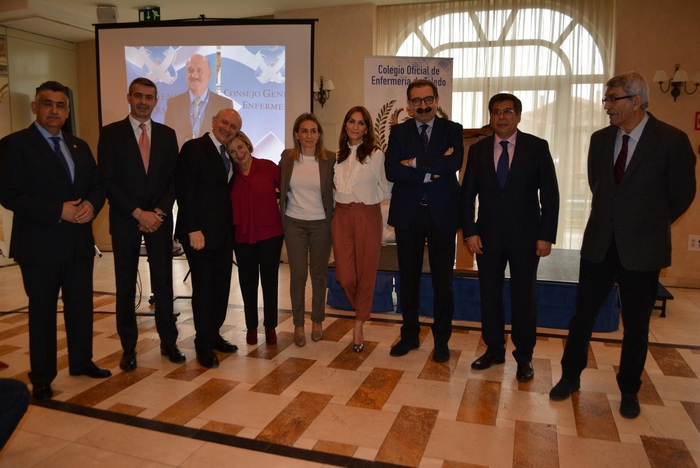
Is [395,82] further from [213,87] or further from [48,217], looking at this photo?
[48,217]

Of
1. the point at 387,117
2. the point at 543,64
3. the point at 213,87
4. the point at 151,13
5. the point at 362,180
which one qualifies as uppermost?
the point at 151,13

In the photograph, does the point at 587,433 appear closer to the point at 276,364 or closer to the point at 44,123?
the point at 276,364

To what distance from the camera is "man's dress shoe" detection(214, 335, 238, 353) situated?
3666 millimetres

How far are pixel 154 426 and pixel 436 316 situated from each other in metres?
1.78

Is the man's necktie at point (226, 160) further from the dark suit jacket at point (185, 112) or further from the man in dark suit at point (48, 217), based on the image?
the dark suit jacket at point (185, 112)

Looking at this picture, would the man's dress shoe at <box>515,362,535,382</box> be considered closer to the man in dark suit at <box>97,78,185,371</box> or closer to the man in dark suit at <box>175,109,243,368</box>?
the man in dark suit at <box>175,109,243,368</box>

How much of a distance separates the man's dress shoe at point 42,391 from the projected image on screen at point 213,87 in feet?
→ 10.2

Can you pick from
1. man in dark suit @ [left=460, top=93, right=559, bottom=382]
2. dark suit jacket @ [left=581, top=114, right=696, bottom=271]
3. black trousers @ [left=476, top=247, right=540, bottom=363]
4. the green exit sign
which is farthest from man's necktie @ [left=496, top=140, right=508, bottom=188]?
the green exit sign

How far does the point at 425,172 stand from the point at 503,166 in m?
0.45

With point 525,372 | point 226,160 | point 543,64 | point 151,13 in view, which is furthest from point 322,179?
point 151,13

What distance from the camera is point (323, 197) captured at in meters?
3.60

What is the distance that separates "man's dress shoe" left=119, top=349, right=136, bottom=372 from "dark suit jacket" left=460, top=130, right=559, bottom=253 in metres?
2.31

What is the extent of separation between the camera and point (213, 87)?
5.62 meters

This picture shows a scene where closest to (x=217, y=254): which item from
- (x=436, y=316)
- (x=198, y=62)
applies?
(x=436, y=316)
